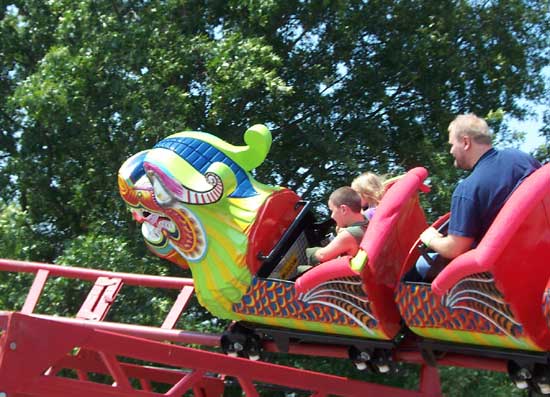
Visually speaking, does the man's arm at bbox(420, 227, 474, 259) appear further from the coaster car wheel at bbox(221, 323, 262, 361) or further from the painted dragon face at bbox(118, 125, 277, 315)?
the coaster car wheel at bbox(221, 323, 262, 361)

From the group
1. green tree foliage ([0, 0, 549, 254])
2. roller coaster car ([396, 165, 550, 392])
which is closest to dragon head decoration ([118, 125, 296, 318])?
roller coaster car ([396, 165, 550, 392])

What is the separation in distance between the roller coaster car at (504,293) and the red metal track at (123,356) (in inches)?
9.8

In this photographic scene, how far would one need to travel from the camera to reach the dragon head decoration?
4.12 m

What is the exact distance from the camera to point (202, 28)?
760cm

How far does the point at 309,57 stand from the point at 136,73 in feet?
4.55

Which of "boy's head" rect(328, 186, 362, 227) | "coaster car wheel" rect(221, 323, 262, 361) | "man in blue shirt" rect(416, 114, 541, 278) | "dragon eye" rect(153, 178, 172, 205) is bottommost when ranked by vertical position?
"coaster car wheel" rect(221, 323, 262, 361)

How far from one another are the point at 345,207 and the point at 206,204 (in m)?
0.61

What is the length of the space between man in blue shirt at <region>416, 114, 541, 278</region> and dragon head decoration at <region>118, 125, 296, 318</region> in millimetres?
944

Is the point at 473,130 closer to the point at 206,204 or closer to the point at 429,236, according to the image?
the point at 429,236

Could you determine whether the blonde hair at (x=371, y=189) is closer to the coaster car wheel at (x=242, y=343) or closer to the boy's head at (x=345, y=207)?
the boy's head at (x=345, y=207)

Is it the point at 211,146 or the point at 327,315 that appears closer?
the point at 327,315

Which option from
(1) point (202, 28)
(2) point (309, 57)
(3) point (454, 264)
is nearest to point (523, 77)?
(2) point (309, 57)

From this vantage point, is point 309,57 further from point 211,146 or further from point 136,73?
point 211,146

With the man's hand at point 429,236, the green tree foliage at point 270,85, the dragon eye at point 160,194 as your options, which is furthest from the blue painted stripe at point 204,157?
the green tree foliage at point 270,85
